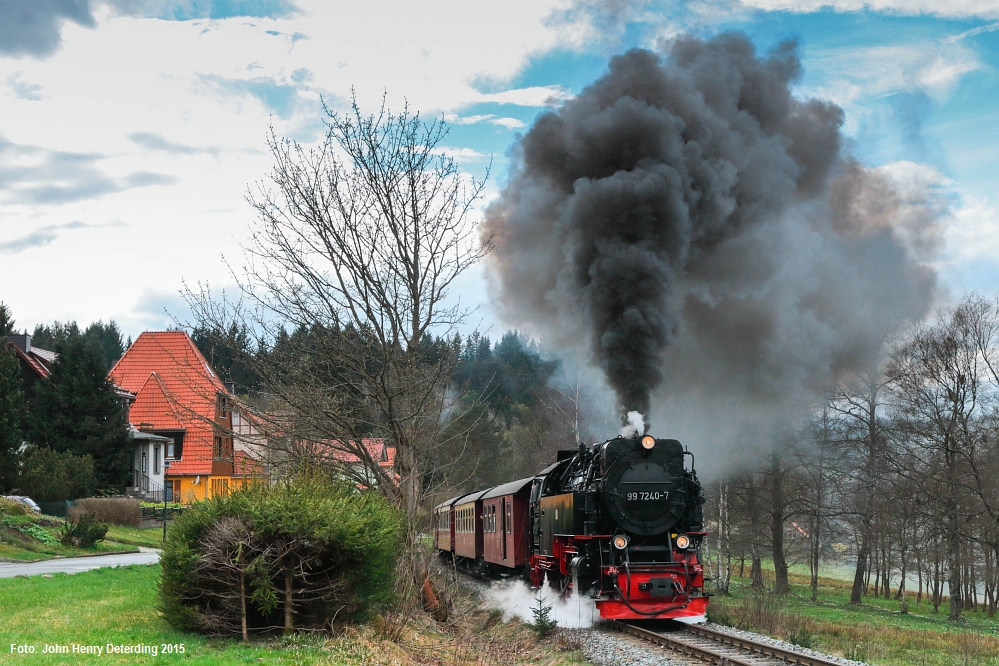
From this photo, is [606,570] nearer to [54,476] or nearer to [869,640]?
[869,640]

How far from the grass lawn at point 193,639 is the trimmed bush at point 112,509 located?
47.4ft

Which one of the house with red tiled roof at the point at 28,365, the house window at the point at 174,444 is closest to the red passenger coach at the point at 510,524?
the house with red tiled roof at the point at 28,365

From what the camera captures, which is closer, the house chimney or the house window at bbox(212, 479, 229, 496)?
the house window at bbox(212, 479, 229, 496)

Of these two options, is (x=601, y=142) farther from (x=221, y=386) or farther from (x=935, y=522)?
(x=935, y=522)

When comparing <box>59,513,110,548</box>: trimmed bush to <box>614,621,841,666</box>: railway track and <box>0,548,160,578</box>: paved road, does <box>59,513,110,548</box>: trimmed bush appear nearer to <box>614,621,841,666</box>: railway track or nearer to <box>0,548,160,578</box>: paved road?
<box>0,548,160,578</box>: paved road

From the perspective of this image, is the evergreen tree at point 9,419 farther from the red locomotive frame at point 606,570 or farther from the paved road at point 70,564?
the red locomotive frame at point 606,570

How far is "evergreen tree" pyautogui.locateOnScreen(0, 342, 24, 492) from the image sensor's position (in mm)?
25734

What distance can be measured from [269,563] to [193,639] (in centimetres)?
102

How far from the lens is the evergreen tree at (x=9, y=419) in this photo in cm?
2573

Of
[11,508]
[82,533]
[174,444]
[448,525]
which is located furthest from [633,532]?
[174,444]

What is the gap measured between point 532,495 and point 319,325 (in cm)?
557

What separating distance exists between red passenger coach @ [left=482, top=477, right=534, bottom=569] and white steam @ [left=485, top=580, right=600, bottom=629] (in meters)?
0.56

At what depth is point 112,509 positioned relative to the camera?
28.3 metres

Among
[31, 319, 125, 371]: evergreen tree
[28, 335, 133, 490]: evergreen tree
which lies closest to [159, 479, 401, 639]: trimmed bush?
[28, 335, 133, 490]: evergreen tree
